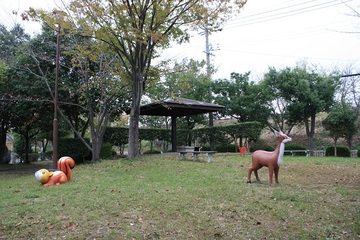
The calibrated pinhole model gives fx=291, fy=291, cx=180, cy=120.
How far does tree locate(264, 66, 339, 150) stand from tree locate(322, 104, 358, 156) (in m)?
0.98

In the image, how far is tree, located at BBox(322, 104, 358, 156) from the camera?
59.9 ft

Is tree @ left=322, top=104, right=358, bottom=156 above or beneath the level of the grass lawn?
above

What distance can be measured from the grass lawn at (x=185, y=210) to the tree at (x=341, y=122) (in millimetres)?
11691

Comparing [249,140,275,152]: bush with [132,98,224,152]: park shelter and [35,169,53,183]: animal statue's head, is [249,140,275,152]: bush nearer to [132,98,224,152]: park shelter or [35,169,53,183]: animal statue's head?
[132,98,224,152]: park shelter

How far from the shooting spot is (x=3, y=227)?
4551 millimetres

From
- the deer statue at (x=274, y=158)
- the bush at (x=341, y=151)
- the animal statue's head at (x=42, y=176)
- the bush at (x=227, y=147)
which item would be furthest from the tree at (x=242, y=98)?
the animal statue's head at (x=42, y=176)

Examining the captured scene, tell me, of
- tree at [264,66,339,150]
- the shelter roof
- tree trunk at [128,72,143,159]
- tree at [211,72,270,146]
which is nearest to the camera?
tree trunk at [128,72,143,159]

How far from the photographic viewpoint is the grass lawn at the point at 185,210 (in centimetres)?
438

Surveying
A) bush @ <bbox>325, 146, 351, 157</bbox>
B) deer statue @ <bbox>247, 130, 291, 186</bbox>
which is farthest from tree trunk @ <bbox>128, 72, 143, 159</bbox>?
bush @ <bbox>325, 146, 351, 157</bbox>

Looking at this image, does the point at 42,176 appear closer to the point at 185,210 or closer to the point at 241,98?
the point at 185,210

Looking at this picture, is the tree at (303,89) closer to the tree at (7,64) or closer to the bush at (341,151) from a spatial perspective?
the bush at (341,151)

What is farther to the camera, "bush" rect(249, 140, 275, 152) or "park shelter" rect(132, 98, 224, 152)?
"bush" rect(249, 140, 275, 152)

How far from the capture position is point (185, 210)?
16.9 ft

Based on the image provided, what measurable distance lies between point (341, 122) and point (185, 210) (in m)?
16.8
